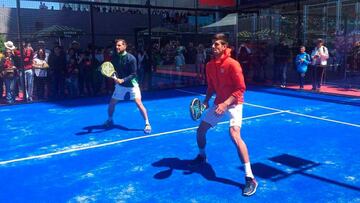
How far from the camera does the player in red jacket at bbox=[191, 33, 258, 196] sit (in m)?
4.80

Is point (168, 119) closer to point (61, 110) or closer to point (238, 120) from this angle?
point (61, 110)

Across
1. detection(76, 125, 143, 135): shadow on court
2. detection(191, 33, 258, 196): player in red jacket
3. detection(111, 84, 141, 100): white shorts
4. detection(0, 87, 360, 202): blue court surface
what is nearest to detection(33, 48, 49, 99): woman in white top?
detection(0, 87, 360, 202): blue court surface

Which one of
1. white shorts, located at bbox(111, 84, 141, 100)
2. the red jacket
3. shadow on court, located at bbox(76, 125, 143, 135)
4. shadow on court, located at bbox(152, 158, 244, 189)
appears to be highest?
the red jacket

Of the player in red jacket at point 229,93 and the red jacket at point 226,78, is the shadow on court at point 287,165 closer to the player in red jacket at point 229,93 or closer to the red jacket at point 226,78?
the player in red jacket at point 229,93

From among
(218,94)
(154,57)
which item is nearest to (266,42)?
(154,57)

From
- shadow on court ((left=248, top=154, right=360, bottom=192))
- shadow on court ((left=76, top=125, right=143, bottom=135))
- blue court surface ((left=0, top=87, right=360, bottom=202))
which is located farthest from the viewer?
shadow on court ((left=76, top=125, right=143, bottom=135))

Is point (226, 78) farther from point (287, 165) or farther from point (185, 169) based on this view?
point (287, 165)

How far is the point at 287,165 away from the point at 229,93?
5.55 feet

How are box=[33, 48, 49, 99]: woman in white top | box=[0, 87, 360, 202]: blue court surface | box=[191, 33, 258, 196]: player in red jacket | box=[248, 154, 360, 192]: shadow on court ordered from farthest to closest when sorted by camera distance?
box=[33, 48, 49, 99]: woman in white top → box=[248, 154, 360, 192]: shadow on court → box=[0, 87, 360, 202]: blue court surface → box=[191, 33, 258, 196]: player in red jacket

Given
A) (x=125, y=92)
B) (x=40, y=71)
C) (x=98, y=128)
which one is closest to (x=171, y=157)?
(x=125, y=92)

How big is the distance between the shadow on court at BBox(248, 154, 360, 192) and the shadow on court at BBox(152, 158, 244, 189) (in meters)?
0.55

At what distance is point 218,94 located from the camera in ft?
17.1

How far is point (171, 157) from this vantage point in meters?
6.45

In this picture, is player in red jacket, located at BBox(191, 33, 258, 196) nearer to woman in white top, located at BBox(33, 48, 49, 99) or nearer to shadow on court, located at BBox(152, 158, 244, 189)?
shadow on court, located at BBox(152, 158, 244, 189)
